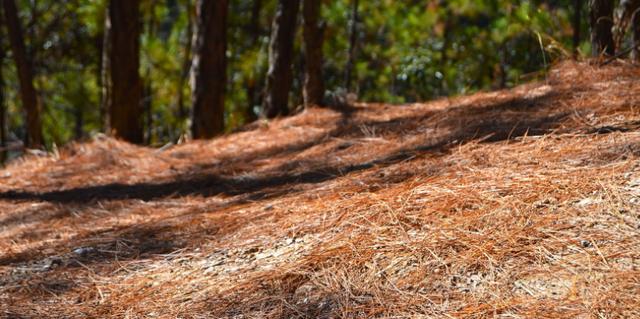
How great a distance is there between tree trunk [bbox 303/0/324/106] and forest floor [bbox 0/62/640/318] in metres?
1.34

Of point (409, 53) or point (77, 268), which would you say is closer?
point (77, 268)

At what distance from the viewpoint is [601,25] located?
4.69m

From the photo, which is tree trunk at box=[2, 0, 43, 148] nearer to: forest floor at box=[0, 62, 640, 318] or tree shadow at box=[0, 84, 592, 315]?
tree shadow at box=[0, 84, 592, 315]

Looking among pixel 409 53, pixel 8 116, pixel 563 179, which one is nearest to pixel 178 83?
pixel 409 53

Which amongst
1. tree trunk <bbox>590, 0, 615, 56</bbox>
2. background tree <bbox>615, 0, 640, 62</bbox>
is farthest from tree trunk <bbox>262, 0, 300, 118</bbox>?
background tree <bbox>615, 0, 640, 62</bbox>

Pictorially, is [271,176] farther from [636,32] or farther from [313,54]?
[636,32]

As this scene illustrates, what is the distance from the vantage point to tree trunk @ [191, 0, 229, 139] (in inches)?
229

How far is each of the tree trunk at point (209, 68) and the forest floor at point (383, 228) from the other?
5.55 ft

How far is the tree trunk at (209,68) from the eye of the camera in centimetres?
582

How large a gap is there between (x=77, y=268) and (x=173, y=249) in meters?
0.35

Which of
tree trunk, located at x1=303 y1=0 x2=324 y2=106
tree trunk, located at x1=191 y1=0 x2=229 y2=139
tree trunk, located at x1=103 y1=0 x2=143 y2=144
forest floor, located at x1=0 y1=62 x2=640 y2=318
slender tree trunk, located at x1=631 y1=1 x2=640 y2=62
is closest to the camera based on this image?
forest floor, located at x1=0 y1=62 x2=640 y2=318

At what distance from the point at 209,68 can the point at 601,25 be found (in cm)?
287

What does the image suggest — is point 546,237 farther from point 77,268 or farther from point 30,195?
point 30,195

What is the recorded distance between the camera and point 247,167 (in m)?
4.31
